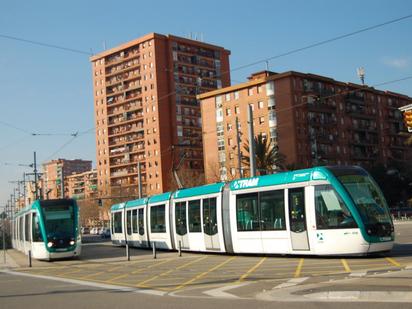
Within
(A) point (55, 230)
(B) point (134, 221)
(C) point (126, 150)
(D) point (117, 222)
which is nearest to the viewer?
(A) point (55, 230)

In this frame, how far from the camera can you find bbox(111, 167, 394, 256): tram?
17.6 m

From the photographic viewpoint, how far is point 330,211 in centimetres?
1797

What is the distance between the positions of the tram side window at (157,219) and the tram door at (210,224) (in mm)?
4868

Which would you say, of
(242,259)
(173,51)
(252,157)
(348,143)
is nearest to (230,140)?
(348,143)

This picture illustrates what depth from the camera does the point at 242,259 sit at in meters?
21.5

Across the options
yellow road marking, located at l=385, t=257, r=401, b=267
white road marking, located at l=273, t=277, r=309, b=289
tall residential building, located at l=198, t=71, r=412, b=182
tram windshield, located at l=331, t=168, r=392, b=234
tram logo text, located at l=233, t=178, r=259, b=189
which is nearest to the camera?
white road marking, located at l=273, t=277, r=309, b=289

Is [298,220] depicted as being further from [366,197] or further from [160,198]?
[160,198]

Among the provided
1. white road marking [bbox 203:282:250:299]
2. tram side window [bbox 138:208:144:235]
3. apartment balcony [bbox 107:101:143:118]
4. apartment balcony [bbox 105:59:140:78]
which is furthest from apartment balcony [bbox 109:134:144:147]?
white road marking [bbox 203:282:250:299]

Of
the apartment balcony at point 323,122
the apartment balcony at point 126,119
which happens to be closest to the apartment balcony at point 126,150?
the apartment balcony at point 126,119

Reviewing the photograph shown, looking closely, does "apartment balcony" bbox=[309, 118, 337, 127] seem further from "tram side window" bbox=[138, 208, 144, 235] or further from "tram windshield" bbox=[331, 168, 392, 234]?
"tram windshield" bbox=[331, 168, 392, 234]

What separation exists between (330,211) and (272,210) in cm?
281

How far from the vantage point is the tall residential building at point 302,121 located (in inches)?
3270

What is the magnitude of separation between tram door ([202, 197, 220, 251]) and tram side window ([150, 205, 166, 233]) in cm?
487

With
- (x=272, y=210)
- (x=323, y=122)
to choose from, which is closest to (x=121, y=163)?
(x=323, y=122)
